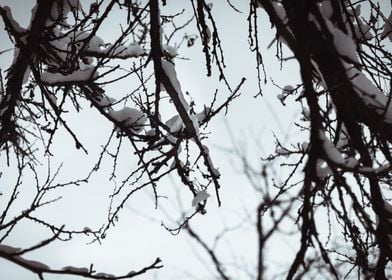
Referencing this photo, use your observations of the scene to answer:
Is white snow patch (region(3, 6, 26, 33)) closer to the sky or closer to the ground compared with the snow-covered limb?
closer to the sky

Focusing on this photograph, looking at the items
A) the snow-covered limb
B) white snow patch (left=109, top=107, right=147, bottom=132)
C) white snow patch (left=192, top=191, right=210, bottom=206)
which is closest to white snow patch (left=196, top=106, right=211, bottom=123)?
white snow patch (left=109, top=107, right=147, bottom=132)

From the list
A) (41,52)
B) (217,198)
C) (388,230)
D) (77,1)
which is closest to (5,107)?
(41,52)

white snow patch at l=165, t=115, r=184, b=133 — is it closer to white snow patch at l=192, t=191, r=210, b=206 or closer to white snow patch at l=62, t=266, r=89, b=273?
white snow patch at l=192, t=191, r=210, b=206

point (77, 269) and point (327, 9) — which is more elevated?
point (327, 9)

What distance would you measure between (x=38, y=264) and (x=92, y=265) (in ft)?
0.58

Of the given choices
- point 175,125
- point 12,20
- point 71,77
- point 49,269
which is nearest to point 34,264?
point 49,269

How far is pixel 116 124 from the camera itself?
2.54m

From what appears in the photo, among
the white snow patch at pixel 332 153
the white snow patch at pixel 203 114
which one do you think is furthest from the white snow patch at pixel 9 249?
the white snow patch at pixel 203 114

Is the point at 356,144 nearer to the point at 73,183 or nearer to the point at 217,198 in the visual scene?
the point at 217,198

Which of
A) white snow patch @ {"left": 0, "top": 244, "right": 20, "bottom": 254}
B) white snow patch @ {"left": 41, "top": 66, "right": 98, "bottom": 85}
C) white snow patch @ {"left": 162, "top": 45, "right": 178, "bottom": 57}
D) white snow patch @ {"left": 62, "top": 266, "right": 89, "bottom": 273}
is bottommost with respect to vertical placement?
white snow patch @ {"left": 62, "top": 266, "right": 89, "bottom": 273}

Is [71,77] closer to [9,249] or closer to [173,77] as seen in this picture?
→ [173,77]

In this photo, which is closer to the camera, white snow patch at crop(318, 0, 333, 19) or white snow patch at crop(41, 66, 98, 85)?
white snow patch at crop(318, 0, 333, 19)

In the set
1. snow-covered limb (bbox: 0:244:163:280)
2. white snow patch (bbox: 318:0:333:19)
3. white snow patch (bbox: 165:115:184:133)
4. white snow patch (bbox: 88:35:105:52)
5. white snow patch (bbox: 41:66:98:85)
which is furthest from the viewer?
white snow patch (bbox: 88:35:105:52)

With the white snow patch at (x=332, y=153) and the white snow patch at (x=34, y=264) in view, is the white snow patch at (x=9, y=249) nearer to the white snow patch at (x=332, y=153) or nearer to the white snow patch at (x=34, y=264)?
the white snow patch at (x=34, y=264)
